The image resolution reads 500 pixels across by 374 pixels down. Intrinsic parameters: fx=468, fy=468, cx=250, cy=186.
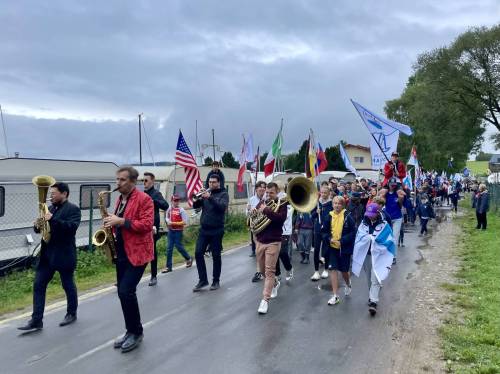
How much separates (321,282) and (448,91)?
27.9 meters

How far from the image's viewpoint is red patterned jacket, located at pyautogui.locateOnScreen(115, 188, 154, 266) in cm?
496

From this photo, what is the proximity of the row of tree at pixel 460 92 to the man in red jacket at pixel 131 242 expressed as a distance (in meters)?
31.1

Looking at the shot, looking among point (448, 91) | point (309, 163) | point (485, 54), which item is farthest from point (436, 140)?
point (309, 163)

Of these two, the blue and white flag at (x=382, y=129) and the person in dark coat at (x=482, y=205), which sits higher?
the blue and white flag at (x=382, y=129)

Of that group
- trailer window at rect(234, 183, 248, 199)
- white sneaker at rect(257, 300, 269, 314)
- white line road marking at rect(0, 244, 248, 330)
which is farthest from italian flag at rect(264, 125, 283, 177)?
white sneaker at rect(257, 300, 269, 314)

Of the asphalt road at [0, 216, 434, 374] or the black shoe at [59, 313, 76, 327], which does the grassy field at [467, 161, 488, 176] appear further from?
the black shoe at [59, 313, 76, 327]

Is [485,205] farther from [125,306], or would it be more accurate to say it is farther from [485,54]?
[485,54]

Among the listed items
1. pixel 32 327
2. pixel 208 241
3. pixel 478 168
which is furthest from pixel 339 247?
pixel 478 168

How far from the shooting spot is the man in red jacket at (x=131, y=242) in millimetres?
4980

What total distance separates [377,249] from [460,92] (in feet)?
95.6

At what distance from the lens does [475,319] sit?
6.06m

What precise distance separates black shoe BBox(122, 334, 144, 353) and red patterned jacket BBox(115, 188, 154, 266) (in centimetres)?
85

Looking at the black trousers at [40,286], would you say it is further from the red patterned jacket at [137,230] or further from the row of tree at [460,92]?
the row of tree at [460,92]

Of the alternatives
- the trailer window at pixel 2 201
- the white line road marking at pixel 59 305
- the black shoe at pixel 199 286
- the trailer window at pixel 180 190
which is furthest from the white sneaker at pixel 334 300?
the trailer window at pixel 180 190
